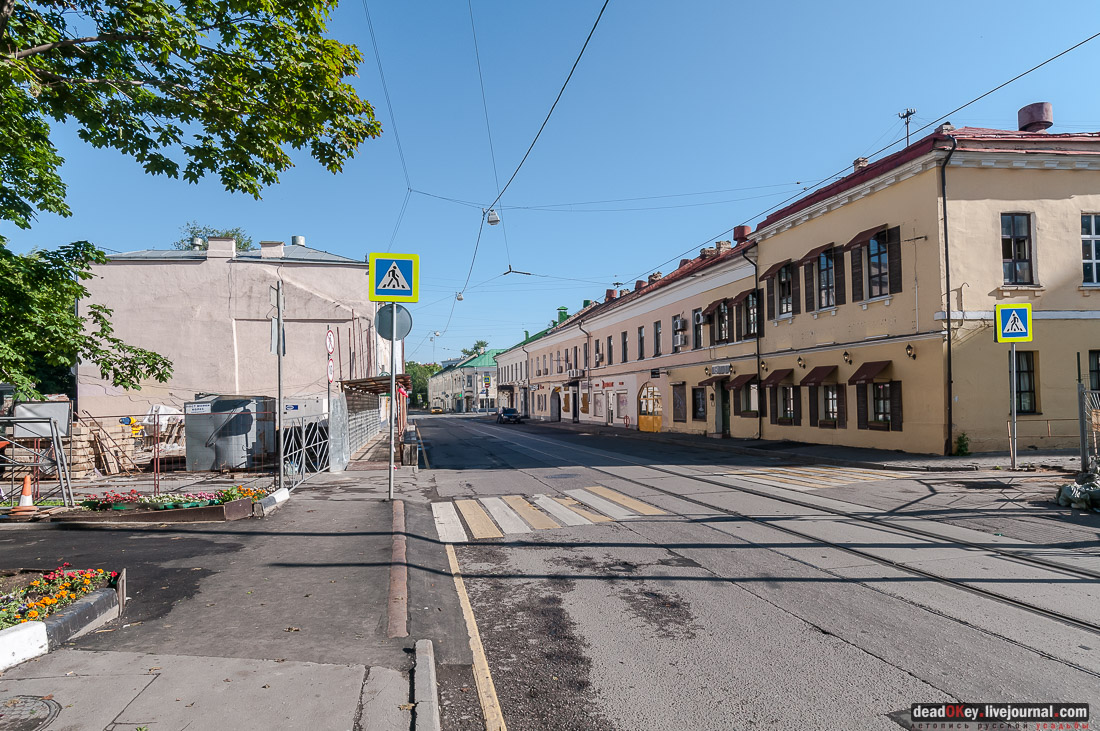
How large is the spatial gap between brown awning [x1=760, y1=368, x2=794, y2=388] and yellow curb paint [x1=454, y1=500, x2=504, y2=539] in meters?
16.1

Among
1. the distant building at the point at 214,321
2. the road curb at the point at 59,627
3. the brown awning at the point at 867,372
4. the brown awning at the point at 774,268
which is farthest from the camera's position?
the distant building at the point at 214,321

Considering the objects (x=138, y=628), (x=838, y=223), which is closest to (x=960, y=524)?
(x=138, y=628)

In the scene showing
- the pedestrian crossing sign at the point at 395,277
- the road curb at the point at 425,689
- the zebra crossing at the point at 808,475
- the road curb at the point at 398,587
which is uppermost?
the pedestrian crossing sign at the point at 395,277

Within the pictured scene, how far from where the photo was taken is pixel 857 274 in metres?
19.7

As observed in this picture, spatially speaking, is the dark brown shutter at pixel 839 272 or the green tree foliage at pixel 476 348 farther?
the green tree foliage at pixel 476 348

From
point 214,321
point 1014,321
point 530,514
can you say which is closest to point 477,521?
point 530,514

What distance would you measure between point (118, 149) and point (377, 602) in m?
5.90

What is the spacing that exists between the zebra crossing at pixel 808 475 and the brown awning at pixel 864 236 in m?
7.38

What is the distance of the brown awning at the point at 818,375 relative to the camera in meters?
20.8

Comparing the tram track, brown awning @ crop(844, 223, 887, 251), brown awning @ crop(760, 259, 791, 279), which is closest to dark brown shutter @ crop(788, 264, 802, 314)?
brown awning @ crop(760, 259, 791, 279)

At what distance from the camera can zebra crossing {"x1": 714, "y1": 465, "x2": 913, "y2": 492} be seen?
41.8ft

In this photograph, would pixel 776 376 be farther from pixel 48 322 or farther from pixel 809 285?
pixel 48 322

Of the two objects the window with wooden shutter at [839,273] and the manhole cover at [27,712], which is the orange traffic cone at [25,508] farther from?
the window with wooden shutter at [839,273]

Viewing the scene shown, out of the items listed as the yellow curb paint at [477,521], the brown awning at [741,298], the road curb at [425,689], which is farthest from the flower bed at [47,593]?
the brown awning at [741,298]
